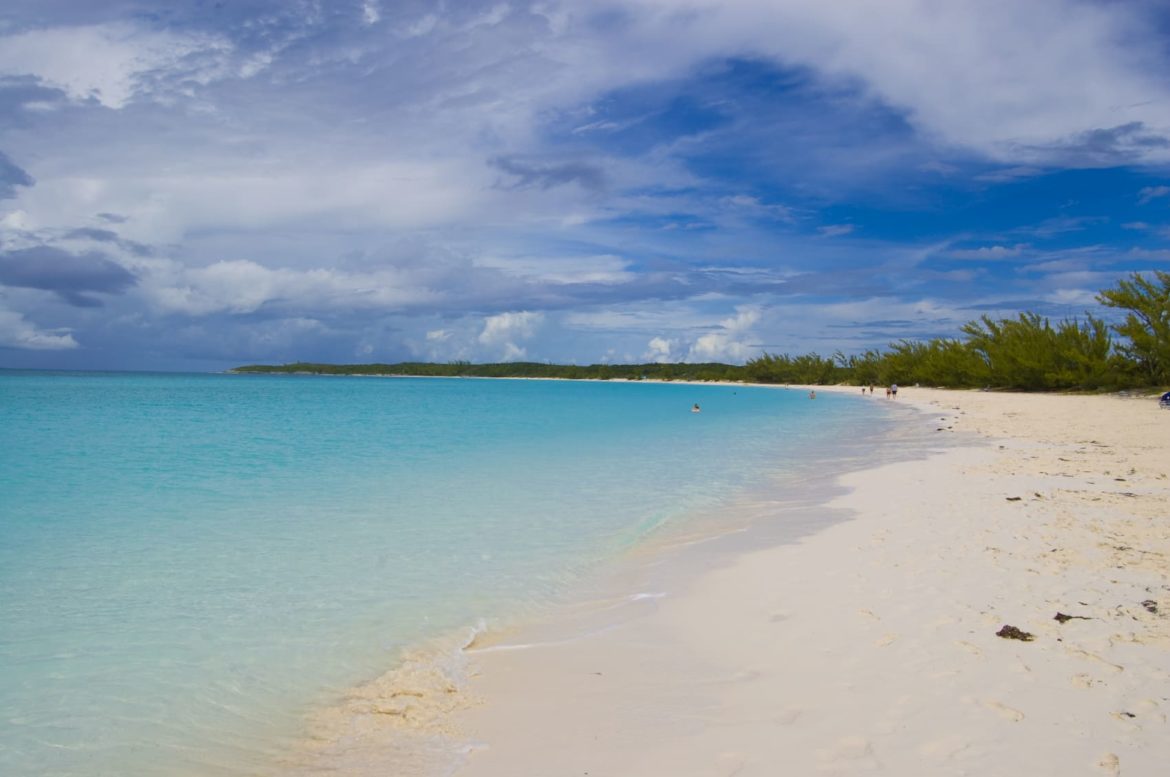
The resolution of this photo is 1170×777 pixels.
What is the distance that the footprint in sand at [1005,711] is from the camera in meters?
3.73

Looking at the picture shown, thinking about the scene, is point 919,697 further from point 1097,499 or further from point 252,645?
point 1097,499

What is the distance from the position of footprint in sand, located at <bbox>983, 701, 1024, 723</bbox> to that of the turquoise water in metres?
4.12

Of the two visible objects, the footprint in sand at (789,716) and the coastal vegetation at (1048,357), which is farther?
the coastal vegetation at (1048,357)

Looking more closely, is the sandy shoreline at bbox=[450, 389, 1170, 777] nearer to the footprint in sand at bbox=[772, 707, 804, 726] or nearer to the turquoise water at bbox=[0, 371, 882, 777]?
the footprint in sand at bbox=[772, 707, 804, 726]

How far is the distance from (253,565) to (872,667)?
694 cm

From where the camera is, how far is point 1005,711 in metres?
3.81

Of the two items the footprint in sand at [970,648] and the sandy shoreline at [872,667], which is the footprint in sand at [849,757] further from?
the footprint in sand at [970,648]

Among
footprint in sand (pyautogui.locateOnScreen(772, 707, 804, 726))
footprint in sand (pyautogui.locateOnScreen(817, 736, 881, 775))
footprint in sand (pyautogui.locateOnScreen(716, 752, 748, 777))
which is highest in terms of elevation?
footprint in sand (pyautogui.locateOnScreen(817, 736, 881, 775))

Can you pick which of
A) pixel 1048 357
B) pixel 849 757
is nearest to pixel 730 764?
pixel 849 757

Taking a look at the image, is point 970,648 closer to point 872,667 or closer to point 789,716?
point 872,667

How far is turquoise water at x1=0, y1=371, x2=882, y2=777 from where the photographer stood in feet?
15.0

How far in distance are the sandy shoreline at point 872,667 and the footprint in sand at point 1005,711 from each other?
0.6 inches

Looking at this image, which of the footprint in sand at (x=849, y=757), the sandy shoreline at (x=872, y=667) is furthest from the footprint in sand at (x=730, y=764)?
the footprint in sand at (x=849, y=757)

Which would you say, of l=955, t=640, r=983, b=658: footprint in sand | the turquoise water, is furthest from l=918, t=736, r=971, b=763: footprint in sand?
the turquoise water
